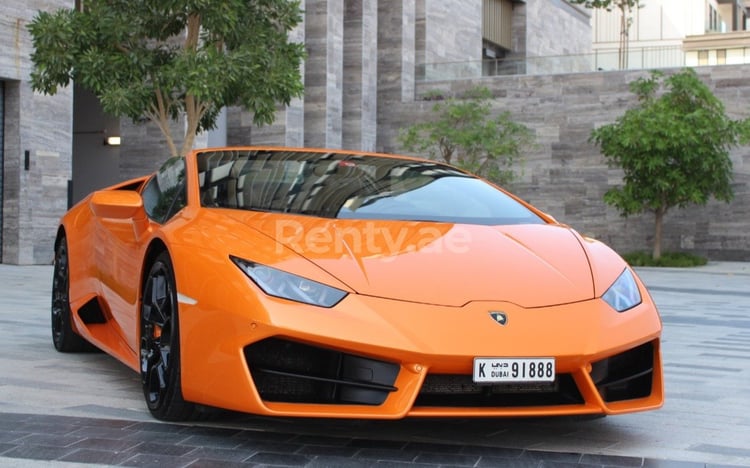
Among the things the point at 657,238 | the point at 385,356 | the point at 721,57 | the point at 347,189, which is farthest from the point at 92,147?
the point at 385,356

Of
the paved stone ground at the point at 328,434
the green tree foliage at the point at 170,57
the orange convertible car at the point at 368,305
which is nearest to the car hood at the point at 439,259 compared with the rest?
the orange convertible car at the point at 368,305

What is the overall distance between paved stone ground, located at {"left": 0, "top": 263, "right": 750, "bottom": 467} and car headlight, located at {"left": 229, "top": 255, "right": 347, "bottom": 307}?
566mm

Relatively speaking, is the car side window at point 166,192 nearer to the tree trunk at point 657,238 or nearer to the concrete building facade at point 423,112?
the concrete building facade at point 423,112

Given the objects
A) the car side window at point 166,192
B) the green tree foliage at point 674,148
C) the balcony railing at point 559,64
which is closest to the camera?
the car side window at point 166,192

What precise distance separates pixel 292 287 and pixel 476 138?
80.2 feet

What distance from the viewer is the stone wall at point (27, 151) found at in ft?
57.5

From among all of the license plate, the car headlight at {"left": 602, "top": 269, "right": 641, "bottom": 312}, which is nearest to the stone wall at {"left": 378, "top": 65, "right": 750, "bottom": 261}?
the car headlight at {"left": 602, "top": 269, "right": 641, "bottom": 312}

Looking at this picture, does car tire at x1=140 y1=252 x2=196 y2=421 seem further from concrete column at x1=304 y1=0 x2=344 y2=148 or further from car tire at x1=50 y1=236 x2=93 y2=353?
concrete column at x1=304 y1=0 x2=344 y2=148

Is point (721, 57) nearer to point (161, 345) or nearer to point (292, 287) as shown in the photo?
point (161, 345)

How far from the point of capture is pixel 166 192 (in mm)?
5223

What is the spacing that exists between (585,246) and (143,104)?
9.18 m

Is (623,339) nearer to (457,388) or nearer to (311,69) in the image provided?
(457,388)

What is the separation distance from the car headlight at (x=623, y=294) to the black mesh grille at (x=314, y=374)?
39.6 inches

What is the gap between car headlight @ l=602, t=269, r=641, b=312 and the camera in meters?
4.23
